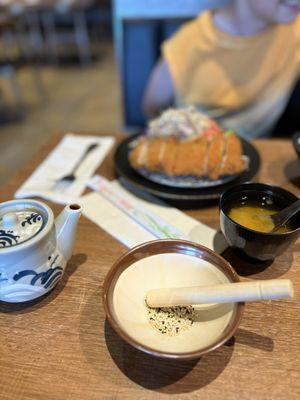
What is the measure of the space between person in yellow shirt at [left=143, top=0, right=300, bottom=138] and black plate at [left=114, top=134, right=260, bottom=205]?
0.47 metres

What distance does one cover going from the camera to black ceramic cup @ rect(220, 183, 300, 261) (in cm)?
65

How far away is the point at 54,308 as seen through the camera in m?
0.66

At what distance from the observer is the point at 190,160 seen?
3.09 feet

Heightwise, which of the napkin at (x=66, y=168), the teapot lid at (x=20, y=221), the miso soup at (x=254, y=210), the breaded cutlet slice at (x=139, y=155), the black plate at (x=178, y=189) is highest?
the teapot lid at (x=20, y=221)

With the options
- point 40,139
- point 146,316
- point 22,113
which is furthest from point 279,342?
point 22,113

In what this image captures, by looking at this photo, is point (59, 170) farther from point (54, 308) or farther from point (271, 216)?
point (271, 216)

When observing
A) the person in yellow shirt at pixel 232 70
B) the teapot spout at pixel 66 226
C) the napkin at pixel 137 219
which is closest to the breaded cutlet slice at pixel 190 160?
the napkin at pixel 137 219

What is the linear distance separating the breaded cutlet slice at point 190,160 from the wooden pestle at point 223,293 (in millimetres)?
395

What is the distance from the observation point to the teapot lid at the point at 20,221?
23.1 inches

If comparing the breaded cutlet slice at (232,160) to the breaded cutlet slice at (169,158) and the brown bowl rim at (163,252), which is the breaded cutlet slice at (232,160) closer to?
the breaded cutlet slice at (169,158)

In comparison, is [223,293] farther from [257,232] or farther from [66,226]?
[66,226]

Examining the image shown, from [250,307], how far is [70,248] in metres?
0.35

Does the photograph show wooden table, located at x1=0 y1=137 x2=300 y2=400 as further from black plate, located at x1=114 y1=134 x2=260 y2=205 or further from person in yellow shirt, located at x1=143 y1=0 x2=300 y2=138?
person in yellow shirt, located at x1=143 y1=0 x2=300 y2=138

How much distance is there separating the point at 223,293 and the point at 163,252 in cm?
15
